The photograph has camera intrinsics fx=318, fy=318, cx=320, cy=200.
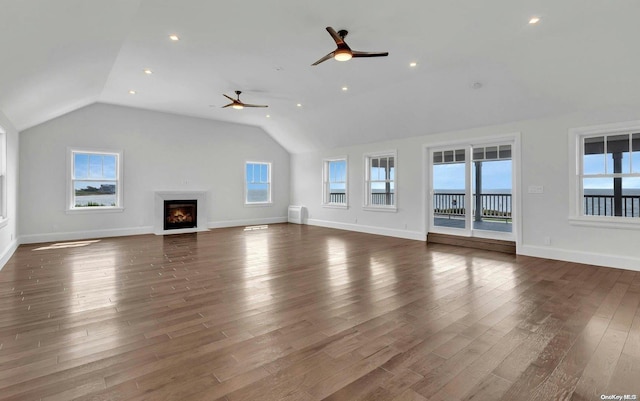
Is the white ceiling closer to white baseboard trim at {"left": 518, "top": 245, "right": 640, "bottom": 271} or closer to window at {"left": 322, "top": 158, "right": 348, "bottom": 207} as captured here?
white baseboard trim at {"left": 518, "top": 245, "right": 640, "bottom": 271}

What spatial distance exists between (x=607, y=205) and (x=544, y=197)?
0.90 m

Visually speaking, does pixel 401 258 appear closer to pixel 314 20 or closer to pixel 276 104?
pixel 314 20

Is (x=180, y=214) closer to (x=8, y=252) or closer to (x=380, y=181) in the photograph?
(x=8, y=252)

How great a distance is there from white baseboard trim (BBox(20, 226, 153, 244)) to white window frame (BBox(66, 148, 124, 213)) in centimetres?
51

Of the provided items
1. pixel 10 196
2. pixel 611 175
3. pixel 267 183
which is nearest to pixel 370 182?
pixel 267 183

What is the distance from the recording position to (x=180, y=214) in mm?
9008

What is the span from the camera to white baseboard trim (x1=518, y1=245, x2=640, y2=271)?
4887 millimetres

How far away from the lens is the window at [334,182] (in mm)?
9758

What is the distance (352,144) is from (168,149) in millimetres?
5147

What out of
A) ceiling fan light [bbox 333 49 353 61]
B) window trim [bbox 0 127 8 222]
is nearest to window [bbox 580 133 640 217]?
ceiling fan light [bbox 333 49 353 61]

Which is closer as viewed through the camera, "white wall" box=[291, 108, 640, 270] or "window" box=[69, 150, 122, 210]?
"white wall" box=[291, 108, 640, 270]

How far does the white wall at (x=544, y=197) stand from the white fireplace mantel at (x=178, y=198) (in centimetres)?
523

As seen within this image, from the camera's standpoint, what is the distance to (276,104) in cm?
765

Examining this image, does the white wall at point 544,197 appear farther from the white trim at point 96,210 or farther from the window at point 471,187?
the white trim at point 96,210
